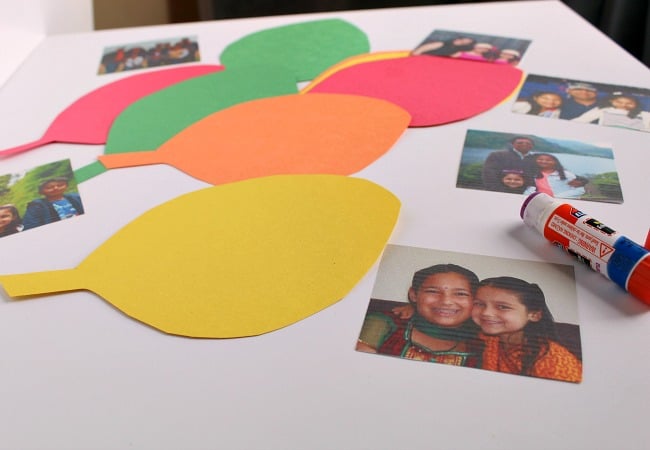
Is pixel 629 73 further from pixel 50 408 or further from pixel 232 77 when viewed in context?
pixel 50 408

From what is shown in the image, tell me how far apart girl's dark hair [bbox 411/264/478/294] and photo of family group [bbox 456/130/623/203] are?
0.49 ft

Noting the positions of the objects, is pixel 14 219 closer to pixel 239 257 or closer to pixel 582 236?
pixel 239 257

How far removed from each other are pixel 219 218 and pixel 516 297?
0.31 m

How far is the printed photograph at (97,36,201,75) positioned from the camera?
1.17 metres

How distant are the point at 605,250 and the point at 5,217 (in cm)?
62

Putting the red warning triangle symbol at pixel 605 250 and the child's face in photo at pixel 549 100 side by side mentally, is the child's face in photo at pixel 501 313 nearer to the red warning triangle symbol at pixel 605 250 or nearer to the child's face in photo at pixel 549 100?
the red warning triangle symbol at pixel 605 250

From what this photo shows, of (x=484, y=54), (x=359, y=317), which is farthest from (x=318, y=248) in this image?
(x=484, y=54)

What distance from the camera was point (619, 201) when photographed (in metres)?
0.77

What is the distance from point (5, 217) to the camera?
82cm

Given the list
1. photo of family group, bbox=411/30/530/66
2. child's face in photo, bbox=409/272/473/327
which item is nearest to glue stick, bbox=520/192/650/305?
child's face in photo, bbox=409/272/473/327

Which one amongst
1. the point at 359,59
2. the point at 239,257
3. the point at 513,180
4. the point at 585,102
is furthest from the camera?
the point at 359,59

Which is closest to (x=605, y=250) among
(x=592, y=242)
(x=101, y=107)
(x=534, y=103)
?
(x=592, y=242)

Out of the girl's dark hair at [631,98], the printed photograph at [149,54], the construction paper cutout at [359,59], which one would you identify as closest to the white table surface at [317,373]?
the girl's dark hair at [631,98]

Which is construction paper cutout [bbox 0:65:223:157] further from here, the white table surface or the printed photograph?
the white table surface
